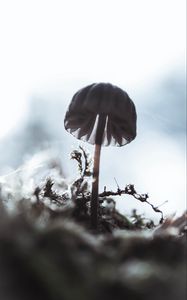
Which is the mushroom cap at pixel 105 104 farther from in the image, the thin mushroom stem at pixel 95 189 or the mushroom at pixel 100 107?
the thin mushroom stem at pixel 95 189

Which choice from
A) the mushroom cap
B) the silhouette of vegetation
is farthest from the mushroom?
the silhouette of vegetation

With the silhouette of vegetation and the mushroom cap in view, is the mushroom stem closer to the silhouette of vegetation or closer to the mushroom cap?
the mushroom cap

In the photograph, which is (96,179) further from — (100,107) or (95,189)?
(100,107)

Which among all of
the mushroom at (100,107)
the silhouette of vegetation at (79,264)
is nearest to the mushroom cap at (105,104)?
the mushroom at (100,107)

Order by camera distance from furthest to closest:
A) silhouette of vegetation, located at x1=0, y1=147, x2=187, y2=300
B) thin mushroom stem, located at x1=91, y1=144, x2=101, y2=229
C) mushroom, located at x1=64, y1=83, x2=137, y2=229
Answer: mushroom, located at x1=64, y1=83, x2=137, y2=229 → thin mushroom stem, located at x1=91, y1=144, x2=101, y2=229 → silhouette of vegetation, located at x1=0, y1=147, x2=187, y2=300

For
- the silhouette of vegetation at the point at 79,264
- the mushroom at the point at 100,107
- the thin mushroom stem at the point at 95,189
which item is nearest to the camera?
the silhouette of vegetation at the point at 79,264

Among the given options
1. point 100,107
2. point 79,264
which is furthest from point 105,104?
point 79,264

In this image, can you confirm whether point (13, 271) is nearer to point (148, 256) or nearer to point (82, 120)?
point (148, 256)

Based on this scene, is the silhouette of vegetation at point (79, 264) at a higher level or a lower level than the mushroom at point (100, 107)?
lower

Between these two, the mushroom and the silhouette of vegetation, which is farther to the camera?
the mushroom

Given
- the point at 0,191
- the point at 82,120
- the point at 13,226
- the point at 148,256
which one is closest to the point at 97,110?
the point at 82,120

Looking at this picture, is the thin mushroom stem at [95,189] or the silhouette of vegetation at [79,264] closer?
the silhouette of vegetation at [79,264]
